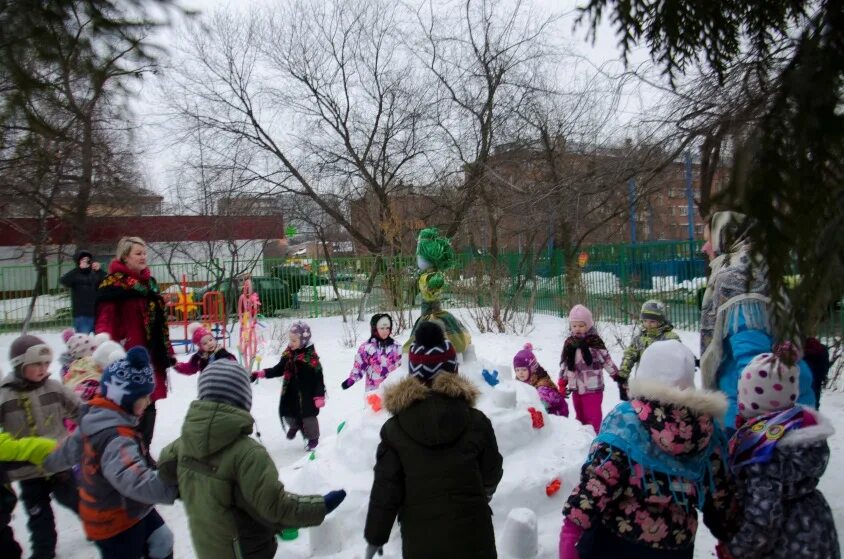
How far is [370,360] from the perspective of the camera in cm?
575

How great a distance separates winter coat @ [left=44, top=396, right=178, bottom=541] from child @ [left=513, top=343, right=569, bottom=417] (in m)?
3.58

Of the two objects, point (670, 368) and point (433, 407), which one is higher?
point (670, 368)

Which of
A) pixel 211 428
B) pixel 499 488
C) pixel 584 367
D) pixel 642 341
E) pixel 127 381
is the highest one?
pixel 127 381

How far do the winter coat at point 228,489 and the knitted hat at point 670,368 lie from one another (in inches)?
54.4

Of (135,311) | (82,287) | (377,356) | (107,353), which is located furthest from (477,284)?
(107,353)

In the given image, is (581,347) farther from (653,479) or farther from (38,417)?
(38,417)

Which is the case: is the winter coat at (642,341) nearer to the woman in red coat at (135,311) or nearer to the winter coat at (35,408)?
the woman in red coat at (135,311)

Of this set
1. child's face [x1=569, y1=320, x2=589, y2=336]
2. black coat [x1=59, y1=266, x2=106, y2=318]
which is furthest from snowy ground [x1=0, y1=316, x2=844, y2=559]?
black coat [x1=59, y1=266, x2=106, y2=318]

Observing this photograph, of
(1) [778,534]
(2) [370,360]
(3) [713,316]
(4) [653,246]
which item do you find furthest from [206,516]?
(4) [653,246]

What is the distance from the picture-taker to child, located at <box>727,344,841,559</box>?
2115mm

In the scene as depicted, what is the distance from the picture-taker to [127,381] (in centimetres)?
285

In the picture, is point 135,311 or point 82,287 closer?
A: point 135,311

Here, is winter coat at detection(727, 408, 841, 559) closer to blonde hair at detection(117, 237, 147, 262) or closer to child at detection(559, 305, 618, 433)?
child at detection(559, 305, 618, 433)

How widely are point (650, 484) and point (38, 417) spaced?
3402 millimetres
